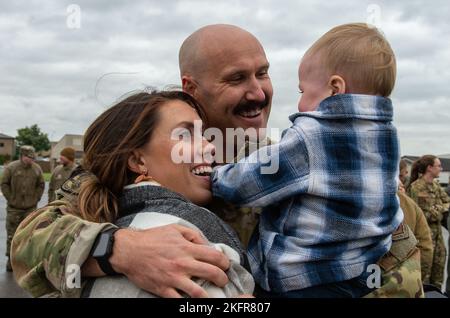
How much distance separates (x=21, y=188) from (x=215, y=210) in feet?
26.9

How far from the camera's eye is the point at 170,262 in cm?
164

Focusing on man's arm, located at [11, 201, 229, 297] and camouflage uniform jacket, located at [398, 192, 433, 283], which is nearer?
man's arm, located at [11, 201, 229, 297]

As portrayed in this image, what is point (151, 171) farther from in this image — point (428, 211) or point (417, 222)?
point (428, 211)

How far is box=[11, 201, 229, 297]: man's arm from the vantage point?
1.62 meters

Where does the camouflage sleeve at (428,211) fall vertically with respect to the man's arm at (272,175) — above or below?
below

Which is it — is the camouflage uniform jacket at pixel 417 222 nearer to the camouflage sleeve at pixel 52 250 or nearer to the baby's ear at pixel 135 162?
the baby's ear at pixel 135 162

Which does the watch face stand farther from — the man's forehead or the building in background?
the man's forehead

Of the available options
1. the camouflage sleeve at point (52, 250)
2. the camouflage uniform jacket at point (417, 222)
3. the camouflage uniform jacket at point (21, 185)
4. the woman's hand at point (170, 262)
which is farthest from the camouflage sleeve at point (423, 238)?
the camouflage uniform jacket at point (21, 185)

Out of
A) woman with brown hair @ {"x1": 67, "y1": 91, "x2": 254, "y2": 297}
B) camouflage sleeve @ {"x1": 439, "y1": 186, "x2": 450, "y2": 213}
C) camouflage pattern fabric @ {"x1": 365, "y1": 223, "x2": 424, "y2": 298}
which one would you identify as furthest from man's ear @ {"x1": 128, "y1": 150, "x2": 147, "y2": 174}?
camouflage sleeve @ {"x1": 439, "y1": 186, "x2": 450, "y2": 213}

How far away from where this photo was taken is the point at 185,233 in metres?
1.70

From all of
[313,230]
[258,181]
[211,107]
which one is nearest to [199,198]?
[258,181]

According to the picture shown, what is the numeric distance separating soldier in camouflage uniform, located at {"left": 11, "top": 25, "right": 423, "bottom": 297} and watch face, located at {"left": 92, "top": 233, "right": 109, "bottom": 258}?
0.02 meters

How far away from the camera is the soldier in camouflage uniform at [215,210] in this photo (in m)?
1.77
